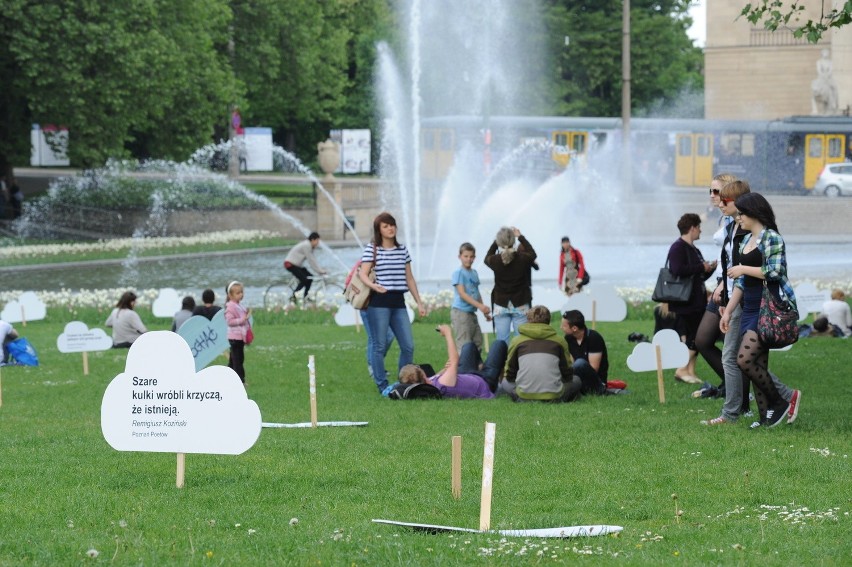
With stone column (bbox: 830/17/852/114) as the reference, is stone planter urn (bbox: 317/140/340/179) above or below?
below

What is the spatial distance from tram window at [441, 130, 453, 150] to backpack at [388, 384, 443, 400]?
43.6 metres

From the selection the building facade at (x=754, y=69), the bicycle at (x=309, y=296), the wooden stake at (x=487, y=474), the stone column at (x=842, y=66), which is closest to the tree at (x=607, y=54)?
the building facade at (x=754, y=69)

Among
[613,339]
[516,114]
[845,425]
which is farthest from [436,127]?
[845,425]

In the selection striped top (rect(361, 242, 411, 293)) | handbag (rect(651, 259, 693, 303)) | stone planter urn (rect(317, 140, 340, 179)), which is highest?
stone planter urn (rect(317, 140, 340, 179))

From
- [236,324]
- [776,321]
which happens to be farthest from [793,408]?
[236,324]

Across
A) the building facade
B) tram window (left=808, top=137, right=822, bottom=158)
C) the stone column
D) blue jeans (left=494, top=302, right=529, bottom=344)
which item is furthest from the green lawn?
the building facade

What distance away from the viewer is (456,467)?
8023mm

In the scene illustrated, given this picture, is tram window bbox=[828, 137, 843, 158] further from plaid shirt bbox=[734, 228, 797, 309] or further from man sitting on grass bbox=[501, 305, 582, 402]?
plaid shirt bbox=[734, 228, 797, 309]

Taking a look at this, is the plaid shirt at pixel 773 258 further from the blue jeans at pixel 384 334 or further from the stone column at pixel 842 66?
the stone column at pixel 842 66

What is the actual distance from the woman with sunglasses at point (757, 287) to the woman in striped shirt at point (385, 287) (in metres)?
4.05

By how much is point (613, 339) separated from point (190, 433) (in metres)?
12.1

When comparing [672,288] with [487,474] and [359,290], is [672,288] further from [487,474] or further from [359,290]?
[487,474]

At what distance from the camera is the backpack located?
45.0 feet

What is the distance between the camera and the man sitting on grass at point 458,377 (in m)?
13.7
